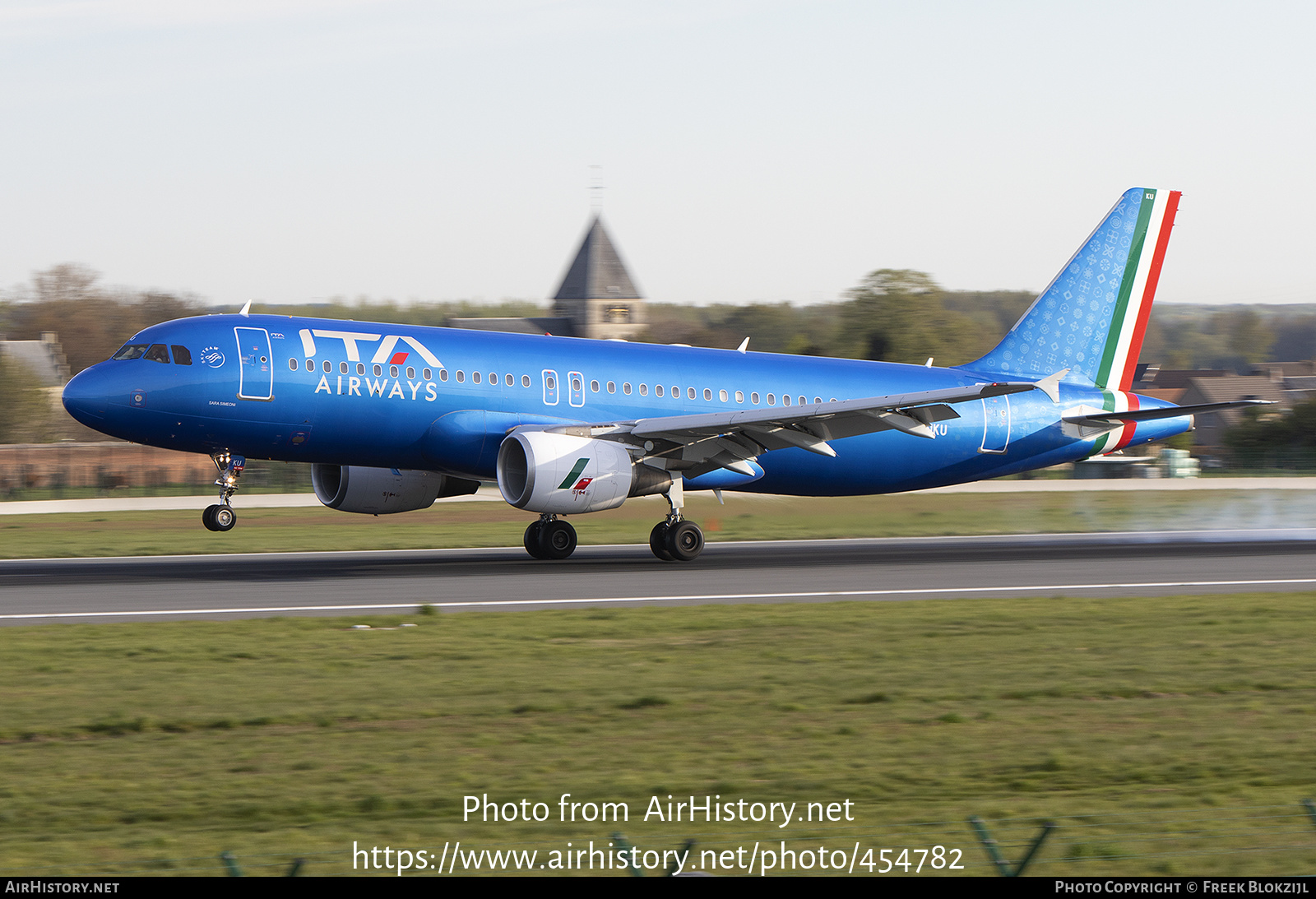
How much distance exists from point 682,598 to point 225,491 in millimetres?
8581

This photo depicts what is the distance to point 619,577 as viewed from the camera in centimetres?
2383

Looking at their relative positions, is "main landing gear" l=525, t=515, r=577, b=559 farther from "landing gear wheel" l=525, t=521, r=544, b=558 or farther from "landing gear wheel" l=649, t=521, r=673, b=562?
"landing gear wheel" l=649, t=521, r=673, b=562

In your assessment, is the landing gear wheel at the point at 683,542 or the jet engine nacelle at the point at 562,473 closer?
the jet engine nacelle at the point at 562,473

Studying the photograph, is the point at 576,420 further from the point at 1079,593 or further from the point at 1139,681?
the point at 1139,681

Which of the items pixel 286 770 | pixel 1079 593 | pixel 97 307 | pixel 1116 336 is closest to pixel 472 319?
pixel 97 307

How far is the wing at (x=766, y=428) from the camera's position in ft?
79.7

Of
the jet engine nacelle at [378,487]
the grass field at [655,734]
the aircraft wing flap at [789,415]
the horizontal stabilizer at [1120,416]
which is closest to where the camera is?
the grass field at [655,734]

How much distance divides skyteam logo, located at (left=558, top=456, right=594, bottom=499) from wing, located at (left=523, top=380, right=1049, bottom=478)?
1.15m

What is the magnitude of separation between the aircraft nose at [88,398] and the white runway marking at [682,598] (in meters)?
5.10

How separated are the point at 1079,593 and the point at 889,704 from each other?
10.1 meters

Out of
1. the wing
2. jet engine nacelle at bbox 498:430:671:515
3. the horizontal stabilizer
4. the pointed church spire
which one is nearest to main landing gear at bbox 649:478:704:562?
the wing

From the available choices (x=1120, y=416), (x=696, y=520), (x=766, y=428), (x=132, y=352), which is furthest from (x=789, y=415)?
(x=132, y=352)

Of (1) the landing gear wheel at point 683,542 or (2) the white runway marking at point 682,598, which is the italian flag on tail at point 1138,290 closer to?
(2) the white runway marking at point 682,598

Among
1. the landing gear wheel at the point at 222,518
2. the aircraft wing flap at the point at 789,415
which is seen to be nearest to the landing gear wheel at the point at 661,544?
the aircraft wing flap at the point at 789,415
